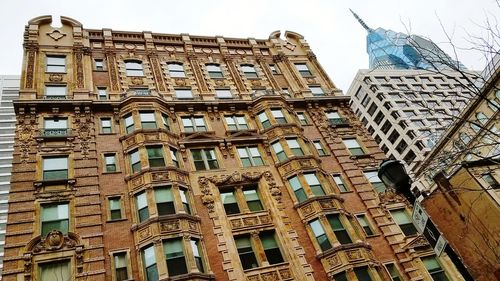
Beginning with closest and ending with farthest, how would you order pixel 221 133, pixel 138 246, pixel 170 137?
pixel 138 246, pixel 170 137, pixel 221 133

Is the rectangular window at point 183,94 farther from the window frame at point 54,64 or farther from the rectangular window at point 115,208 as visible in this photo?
the rectangular window at point 115,208

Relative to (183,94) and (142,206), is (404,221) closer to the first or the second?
(142,206)

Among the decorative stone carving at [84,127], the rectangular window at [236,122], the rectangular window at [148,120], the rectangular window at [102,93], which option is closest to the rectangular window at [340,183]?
the rectangular window at [236,122]

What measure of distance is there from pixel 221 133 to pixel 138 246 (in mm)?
10050

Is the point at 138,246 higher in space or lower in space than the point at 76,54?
lower

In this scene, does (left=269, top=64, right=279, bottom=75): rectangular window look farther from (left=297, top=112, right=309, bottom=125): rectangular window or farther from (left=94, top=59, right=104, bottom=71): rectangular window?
(left=94, top=59, right=104, bottom=71): rectangular window

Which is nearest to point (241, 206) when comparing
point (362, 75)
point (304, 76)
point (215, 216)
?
point (215, 216)

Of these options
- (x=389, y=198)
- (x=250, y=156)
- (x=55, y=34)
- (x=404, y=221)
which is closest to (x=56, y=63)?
(x=55, y=34)

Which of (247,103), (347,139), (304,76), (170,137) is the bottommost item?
(347,139)

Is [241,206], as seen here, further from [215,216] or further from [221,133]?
[221,133]

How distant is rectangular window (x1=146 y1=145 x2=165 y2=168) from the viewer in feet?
71.6

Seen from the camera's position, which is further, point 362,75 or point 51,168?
point 362,75

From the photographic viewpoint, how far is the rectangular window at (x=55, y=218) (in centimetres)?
1827

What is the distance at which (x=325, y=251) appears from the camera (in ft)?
65.0
